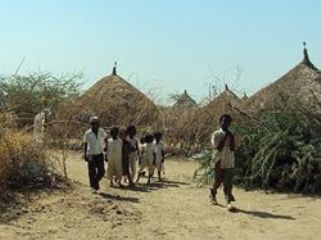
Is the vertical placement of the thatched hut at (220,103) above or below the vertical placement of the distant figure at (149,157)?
above

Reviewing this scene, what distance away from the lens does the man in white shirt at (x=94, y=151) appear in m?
13.2

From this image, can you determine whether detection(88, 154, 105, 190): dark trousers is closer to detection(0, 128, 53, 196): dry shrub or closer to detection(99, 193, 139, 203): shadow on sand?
detection(99, 193, 139, 203): shadow on sand

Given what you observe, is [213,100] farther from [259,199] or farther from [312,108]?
[259,199]

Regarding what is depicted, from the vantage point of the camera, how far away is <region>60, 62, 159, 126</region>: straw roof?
80.4ft

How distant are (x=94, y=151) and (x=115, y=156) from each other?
1.33 meters

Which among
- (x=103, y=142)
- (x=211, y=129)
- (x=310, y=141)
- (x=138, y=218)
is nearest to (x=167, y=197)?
(x=103, y=142)

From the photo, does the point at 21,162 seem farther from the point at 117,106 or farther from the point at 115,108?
the point at 117,106

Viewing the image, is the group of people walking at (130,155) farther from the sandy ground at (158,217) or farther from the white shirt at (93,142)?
the sandy ground at (158,217)

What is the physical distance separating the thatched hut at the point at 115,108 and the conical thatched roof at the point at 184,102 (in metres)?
1.21

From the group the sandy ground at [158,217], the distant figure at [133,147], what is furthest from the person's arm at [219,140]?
the distant figure at [133,147]

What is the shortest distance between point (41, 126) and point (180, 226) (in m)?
6.77

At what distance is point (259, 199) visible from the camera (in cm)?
1368

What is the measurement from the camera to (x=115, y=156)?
14.5m

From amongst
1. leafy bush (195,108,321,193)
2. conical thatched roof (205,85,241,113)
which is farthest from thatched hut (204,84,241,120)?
leafy bush (195,108,321,193)
